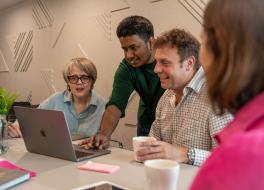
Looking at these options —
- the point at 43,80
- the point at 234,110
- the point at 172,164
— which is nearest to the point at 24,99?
the point at 43,80

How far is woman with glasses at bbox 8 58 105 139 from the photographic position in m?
2.30

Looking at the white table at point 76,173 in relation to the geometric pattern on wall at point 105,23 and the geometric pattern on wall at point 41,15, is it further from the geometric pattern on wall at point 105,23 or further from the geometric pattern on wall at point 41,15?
the geometric pattern on wall at point 41,15

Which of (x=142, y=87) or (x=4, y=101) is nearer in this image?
(x=4, y=101)

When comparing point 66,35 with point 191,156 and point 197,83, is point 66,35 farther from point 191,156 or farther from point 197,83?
point 191,156

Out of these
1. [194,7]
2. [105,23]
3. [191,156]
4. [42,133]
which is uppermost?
[105,23]

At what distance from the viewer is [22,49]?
16.9 feet

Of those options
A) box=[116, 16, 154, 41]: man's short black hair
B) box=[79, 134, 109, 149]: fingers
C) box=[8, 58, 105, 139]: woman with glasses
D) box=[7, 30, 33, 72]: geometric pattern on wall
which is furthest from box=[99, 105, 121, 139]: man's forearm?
box=[7, 30, 33, 72]: geometric pattern on wall

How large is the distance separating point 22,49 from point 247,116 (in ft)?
16.5

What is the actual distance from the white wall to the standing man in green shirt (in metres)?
0.58

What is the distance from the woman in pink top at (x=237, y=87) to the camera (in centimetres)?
49

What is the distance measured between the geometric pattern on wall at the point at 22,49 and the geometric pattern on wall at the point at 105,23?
1591mm

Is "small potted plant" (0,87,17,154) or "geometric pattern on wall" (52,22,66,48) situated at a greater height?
→ "geometric pattern on wall" (52,22,66,48)

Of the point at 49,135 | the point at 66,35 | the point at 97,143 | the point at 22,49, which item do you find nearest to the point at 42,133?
the point at 49,135

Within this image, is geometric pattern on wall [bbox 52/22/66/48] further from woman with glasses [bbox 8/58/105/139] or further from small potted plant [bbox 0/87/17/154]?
small potted plant [bbox 0/87/17/154]
